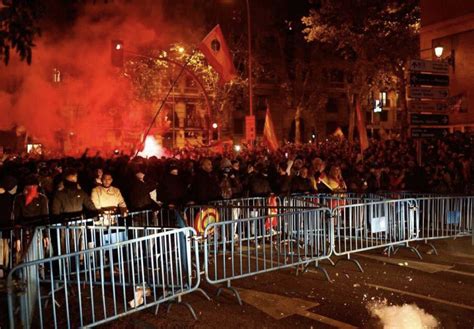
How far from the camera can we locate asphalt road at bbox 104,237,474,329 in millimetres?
5449

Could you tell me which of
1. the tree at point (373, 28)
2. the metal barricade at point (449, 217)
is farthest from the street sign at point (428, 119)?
the tree at point (373, 28)

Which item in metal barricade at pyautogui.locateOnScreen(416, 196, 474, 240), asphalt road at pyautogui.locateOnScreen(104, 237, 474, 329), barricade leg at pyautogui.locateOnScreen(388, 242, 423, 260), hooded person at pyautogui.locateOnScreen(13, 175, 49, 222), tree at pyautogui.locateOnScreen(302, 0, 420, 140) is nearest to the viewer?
asphalt road at pyautogui.locateOnScreen(104, 237, 474, 329)

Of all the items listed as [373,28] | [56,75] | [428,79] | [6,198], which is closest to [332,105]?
[373,28]

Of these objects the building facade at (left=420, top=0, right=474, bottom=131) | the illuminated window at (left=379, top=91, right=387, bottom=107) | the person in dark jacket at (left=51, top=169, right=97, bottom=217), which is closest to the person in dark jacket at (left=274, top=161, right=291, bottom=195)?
the person in dark jacket at (left=51, top=169, right=97, bottom=217)

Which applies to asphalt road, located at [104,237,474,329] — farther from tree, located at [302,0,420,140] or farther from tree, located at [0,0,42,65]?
tree, located at [302,0,420,140]

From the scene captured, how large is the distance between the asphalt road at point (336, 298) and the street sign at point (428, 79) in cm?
454

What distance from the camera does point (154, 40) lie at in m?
25.5

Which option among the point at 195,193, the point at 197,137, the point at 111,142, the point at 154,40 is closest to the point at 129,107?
the point at 111,142

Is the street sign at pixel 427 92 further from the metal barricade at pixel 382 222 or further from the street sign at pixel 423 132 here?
the metal barricade at pixel 382 222

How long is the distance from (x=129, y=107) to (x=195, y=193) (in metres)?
22.6

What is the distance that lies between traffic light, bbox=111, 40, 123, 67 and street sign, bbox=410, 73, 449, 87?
8406 millimetres

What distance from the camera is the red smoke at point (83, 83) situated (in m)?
22.1

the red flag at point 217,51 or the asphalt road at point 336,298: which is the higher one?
the red flag at point 217,51

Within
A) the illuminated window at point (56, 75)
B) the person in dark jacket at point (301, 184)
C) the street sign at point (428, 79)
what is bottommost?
the person in dark jacket at point (301, 184)
